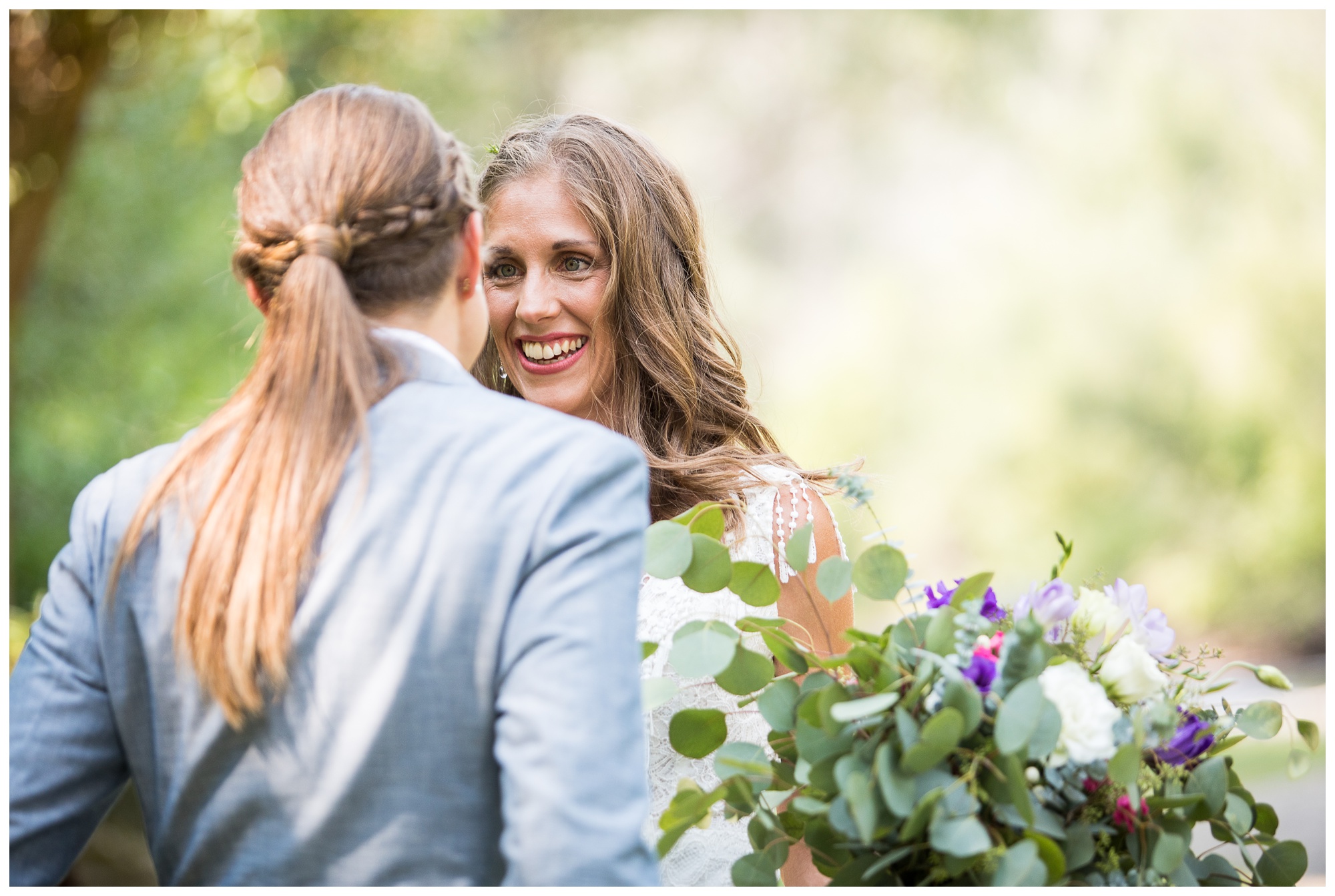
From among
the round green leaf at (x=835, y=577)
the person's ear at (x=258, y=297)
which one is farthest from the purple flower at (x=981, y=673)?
the person's ear at (x=258, y=297)

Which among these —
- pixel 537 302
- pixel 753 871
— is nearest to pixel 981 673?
pixel 753 871

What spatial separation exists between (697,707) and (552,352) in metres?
0.88

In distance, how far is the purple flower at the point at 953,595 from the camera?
1446 millimetres

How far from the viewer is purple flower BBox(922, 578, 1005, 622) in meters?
1.45

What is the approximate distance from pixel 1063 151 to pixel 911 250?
211 centimetres

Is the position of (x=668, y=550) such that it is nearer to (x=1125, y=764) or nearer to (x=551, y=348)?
(x=1125, y=764)

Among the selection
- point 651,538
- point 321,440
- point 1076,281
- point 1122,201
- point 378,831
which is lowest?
point 378,831

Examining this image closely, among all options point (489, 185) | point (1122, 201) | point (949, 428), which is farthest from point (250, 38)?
point (1122, 201)

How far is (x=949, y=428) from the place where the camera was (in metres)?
12.0

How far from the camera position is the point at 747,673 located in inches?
59.1

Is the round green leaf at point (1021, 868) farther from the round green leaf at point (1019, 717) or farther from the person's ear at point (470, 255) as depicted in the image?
the person's ear at point (470, 255)

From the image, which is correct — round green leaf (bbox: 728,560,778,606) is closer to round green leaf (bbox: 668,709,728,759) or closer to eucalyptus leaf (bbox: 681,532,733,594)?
eucalyptus leaf (bbox: 681,532,733,594)

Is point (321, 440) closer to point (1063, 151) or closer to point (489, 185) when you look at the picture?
point (489, 185)

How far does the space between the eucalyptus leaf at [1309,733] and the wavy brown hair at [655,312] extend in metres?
1.11
